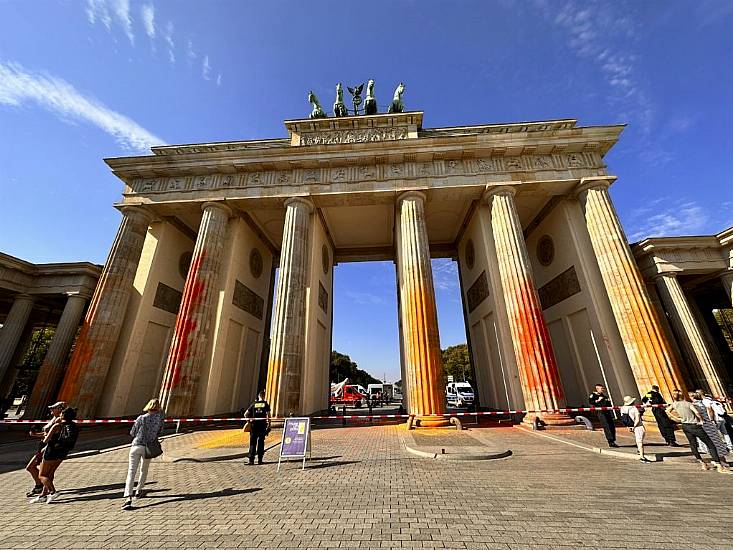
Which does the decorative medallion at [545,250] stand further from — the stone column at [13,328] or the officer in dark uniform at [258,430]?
the stone column at [13,328]

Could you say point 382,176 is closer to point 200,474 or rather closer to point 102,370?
point 200,474

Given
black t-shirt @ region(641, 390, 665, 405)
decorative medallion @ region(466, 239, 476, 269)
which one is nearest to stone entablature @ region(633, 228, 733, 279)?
decorative medallion @ region(466, 239, 476, 269)

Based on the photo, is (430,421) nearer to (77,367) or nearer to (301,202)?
(301,202)

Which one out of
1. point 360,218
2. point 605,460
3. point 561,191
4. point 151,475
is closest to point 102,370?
point 151,475

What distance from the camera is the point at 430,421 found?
1040cm

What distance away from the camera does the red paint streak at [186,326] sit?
11.7 m

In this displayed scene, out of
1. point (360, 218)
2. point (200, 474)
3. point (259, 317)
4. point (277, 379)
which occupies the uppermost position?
point (360, 218)

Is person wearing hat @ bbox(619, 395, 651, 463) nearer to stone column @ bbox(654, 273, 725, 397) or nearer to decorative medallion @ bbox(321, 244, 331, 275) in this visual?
stone column @ bbox(654, 273, 725, 397)

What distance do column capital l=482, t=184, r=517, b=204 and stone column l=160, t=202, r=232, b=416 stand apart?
13.7 m

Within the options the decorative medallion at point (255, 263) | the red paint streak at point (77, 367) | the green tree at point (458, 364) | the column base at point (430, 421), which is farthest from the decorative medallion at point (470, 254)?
the green tree at point (458, 364)

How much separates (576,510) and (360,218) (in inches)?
645

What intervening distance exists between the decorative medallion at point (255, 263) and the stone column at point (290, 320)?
5.25 metres

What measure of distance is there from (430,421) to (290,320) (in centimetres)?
693

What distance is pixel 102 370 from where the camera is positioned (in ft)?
40.9
